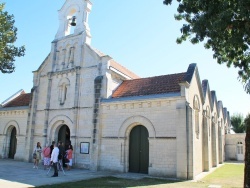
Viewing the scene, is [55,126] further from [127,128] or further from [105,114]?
[127,128]

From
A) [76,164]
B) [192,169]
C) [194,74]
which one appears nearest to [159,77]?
[194,74]

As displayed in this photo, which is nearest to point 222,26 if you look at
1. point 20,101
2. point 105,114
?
point 105,114

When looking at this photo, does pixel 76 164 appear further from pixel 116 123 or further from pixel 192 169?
pixel 192 169

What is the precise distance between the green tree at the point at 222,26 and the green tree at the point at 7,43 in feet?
41.4

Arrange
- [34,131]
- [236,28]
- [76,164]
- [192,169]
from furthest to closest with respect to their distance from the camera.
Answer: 1. [34,131]
2. [76,164]
3. [192,169]
4. [236,28]

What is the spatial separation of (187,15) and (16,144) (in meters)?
20.2

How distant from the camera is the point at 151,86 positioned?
18.0m

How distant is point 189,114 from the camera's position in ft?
48.7

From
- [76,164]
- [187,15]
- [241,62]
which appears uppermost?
[187,15]

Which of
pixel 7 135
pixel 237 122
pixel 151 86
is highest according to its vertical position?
pixel 151 86

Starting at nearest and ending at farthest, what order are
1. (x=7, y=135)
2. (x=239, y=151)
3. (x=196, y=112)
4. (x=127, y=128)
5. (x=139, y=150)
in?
(x=139, y=150) → (x=127, y=128) → (x=196, y=112) → (x=7, y=135) → (x=239, y=151)

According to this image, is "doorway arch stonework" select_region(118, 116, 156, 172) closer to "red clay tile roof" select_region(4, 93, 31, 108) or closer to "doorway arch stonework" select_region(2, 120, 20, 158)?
"red clay tile roof" select_region(4, 93, 31, 108)

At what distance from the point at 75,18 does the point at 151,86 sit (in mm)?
9502

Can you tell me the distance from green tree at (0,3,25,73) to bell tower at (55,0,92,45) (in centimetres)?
398
